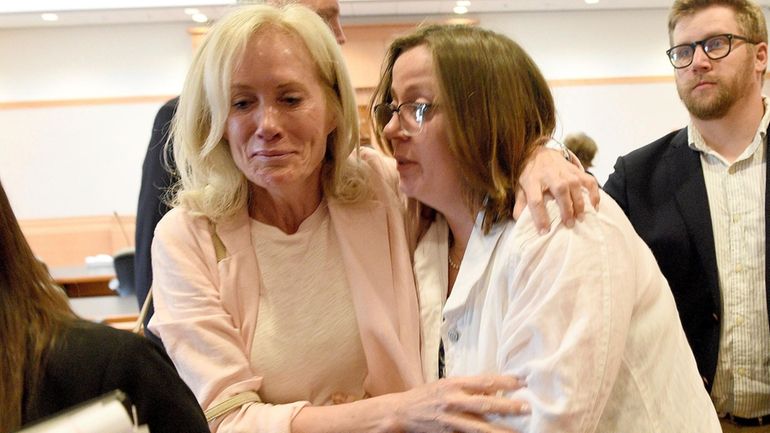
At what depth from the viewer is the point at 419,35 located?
1368 mm

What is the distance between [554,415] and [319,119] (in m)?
0.73

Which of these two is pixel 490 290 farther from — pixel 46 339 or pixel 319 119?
pixel 46 339

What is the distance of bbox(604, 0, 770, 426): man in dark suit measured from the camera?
6.34 ft

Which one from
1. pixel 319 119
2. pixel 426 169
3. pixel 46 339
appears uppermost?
pixel 319 119

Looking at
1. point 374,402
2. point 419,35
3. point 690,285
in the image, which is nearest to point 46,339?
point 374,402

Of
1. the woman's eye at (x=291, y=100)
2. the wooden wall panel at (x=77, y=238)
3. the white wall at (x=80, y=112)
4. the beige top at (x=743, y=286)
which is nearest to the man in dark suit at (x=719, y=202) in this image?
the beige top at (x=743, y=286)

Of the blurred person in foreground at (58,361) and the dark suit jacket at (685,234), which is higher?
the blurred person in foreground at (58,361)

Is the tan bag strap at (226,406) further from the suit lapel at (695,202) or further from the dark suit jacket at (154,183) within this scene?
the suit lapel at (695,202)

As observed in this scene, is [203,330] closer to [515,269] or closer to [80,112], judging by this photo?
[515,269]

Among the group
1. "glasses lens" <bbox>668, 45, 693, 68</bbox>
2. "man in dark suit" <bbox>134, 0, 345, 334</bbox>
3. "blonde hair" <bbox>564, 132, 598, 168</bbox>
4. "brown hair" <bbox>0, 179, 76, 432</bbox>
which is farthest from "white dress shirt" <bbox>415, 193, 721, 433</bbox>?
"blonde hair" <bbox>564, 132, 598, 168</bbox>

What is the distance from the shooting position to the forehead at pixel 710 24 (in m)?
2.05

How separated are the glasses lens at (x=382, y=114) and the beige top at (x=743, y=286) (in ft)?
3.72

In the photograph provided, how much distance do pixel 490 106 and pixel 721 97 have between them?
114cm

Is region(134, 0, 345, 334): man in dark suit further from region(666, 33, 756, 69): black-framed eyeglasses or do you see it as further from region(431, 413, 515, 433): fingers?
region(666, 33, 756, 69): black-framed eyeglasses
